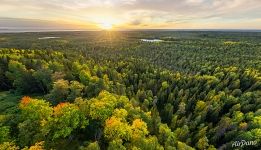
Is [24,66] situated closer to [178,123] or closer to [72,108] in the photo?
[72,108]

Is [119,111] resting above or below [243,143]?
above

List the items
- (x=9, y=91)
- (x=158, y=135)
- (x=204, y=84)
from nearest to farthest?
(x=158, y=135), (x=9, y=91), (x=204, y=84)

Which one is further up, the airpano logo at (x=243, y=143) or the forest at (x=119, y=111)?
the forest at (x=119, y=111)

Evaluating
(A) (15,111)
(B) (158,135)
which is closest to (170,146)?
(B) (158,135)

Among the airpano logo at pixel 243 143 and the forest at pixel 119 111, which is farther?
the airpano logo at pixel 243 143

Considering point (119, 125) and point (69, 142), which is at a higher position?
point (119, 125)

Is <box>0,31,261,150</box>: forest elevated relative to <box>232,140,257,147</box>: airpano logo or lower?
elevated

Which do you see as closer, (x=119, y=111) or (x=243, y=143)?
(x=119, y=111)

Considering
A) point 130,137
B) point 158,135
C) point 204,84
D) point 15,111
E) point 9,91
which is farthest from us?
point 204,84

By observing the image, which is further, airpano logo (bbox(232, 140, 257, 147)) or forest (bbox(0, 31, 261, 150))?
airpano logo (bbox(232, 140, 257, 147))

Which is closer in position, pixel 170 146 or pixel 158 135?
pixel 170 146

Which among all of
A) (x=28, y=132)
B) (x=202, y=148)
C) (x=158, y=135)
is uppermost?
(x=28, y=132)
